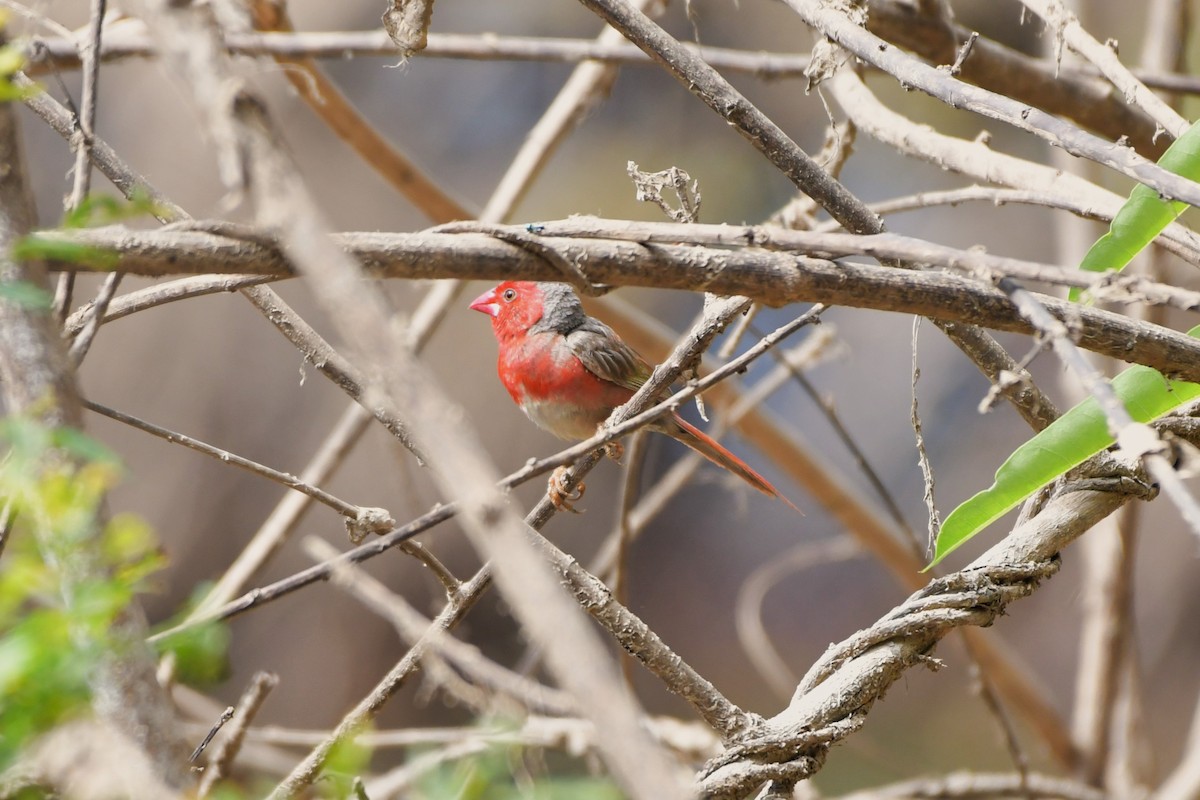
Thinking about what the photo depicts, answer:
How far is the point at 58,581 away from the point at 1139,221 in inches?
42.3

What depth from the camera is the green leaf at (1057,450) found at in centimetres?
112

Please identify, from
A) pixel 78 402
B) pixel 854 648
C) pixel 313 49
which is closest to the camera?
pixel 78 402

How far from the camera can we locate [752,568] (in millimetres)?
5789

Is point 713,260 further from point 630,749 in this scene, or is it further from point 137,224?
point 137,224

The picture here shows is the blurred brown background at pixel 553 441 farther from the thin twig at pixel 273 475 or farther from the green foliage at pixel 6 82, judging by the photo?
the green foliage at pixel 6 82

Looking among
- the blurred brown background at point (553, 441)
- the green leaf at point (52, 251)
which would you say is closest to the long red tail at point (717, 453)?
the blurred brown background at point (553, 441)

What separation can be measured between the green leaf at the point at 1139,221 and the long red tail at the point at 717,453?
1595mm

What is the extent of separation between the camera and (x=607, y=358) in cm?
312

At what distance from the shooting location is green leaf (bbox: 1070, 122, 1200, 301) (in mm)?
1142

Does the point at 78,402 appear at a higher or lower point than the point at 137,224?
lower

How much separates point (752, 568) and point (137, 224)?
349 cm

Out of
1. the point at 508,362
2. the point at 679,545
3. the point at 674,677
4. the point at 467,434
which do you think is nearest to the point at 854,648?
the point at 674,677

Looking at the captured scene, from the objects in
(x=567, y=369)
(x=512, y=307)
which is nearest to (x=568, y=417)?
(x=567, y=369)

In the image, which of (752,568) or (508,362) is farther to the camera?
(752,568)
